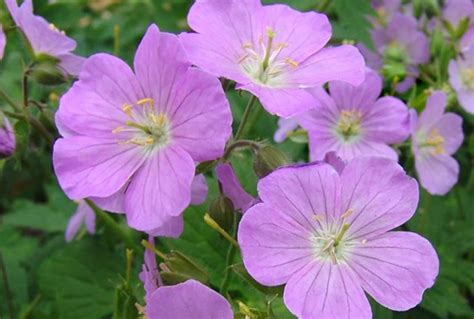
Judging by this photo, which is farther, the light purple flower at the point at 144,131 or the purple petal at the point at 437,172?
the purple petal at the point at 437,172

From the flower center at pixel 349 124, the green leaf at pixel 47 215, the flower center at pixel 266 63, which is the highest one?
the flower center at pixel 266 63

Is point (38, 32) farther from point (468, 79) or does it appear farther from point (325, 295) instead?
point (468, 79)

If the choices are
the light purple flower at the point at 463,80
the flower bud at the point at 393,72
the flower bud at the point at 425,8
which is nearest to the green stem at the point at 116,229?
the flower bud at the point at 393,72

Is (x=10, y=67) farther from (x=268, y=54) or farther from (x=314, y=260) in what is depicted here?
(x=314, y=260)

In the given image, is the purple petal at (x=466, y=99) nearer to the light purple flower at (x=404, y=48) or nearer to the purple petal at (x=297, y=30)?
the light purple flower at (x=404, y=48)

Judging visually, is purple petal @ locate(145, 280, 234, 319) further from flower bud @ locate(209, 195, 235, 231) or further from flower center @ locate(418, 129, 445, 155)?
flower center @ locate(418, 129, 445, 155)

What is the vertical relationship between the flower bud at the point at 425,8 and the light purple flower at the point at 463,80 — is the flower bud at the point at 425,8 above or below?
above

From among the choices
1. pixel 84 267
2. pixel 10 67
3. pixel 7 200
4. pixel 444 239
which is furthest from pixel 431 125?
pixel 10 67
